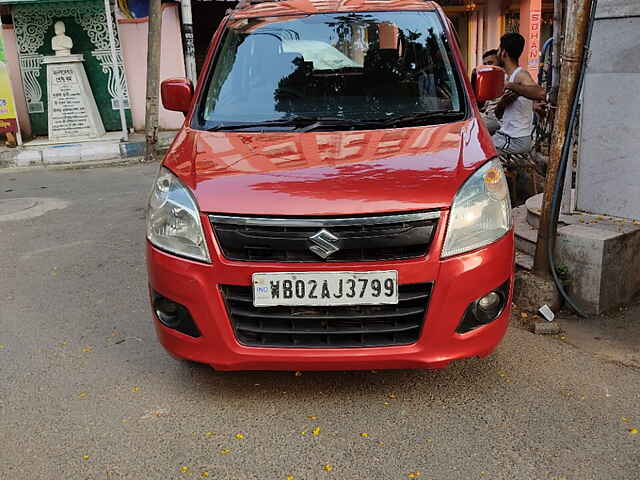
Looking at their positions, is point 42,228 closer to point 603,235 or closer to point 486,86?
point 486,86

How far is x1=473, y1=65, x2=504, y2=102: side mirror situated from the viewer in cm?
388

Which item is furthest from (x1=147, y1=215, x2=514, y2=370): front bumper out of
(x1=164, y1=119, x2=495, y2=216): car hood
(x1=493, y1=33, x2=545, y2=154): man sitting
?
(x1=493, y1=33, x2=545, y2=154): man sitting

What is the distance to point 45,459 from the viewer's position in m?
2.76

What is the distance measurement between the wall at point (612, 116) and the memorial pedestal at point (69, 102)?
983cm

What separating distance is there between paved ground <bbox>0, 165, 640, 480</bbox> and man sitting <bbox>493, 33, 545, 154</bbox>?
2755mm

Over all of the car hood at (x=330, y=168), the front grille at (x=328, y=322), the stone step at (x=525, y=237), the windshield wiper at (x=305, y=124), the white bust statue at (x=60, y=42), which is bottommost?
the stone step at (x=525, y=237)

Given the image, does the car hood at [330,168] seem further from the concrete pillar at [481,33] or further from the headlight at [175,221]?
the concrete pillar at [481,33]

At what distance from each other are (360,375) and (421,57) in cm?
187

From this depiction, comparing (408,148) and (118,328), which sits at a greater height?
(408,148)

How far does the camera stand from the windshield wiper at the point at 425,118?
3416mm

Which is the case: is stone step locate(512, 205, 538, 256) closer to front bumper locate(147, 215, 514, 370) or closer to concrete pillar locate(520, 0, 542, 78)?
front bumper locate(147, 215, 514, 370)

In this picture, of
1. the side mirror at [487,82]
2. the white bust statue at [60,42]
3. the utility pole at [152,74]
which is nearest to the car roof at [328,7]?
the side mirror at [487,82]

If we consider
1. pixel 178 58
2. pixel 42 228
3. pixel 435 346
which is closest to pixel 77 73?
pixel 178 58

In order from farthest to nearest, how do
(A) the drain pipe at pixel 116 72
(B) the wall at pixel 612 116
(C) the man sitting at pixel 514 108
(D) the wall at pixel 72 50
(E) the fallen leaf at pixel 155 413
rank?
(D) the wall at pixel 72 50, (A) the drain pipe at pixel 116 72, (C) the man sitting at pixel 514 108, (B) the wall at pixel 612 116, (E) the fallen leaf at pixel 155 413
